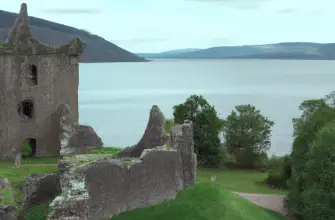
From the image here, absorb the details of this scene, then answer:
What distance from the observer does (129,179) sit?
20.0 meters

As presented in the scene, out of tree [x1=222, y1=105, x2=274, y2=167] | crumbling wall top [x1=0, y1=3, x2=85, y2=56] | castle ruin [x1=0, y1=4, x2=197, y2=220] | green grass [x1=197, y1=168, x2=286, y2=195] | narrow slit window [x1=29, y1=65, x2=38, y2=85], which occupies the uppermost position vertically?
crumbling wall top [x1=0, y1=3, x2=85, y2=56]

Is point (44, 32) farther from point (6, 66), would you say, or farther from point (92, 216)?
point (92, 216)

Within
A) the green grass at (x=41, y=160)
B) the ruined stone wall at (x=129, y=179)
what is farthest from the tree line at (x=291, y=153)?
the green grass at (x=41, y=160)

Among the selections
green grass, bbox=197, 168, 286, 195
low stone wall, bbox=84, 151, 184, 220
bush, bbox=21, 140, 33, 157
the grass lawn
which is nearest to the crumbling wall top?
bush, bbox=21, 140, 33, 157

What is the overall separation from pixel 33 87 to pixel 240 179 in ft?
68.1

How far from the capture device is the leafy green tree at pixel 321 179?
76.3 ft

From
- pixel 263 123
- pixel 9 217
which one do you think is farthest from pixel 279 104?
pixel 9 217

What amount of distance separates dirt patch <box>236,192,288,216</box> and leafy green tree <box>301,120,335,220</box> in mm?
5315

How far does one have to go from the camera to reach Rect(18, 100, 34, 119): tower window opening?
102 feet

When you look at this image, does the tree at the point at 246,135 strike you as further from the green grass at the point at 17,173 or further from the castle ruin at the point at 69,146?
the green grass at the point at 17,173

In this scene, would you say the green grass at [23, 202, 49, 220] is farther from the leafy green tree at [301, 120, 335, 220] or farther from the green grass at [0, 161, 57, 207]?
the leafy green tree at [301, 120, 335, 220]

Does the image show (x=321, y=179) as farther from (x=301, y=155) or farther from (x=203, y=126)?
(x=203, y=126)

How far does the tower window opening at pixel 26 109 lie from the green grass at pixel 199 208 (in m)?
13.1

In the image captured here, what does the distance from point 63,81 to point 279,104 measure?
267ft
